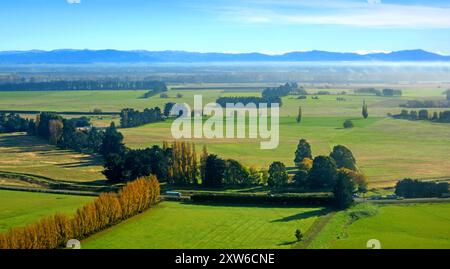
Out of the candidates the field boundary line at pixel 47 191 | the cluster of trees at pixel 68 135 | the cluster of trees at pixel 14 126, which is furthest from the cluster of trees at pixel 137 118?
the field boundary line at pixel 47 191

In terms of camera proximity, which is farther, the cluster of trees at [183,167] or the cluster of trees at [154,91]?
the cluster of trees at [154,91]

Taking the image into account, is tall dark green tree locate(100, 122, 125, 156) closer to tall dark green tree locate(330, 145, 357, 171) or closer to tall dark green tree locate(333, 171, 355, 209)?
tall dark green tree locate(330, 145, 357, 171)

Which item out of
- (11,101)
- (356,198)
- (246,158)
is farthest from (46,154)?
(11,101)

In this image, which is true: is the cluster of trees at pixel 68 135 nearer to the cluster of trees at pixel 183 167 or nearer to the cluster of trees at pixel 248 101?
the cluster of trees at pixel 183 167

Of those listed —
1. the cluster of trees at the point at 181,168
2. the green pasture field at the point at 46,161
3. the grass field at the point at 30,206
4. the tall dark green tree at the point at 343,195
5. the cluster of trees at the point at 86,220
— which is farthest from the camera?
the green pasture field at the point at 46,161

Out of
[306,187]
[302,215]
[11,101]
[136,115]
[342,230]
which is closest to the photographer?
[342,230]
